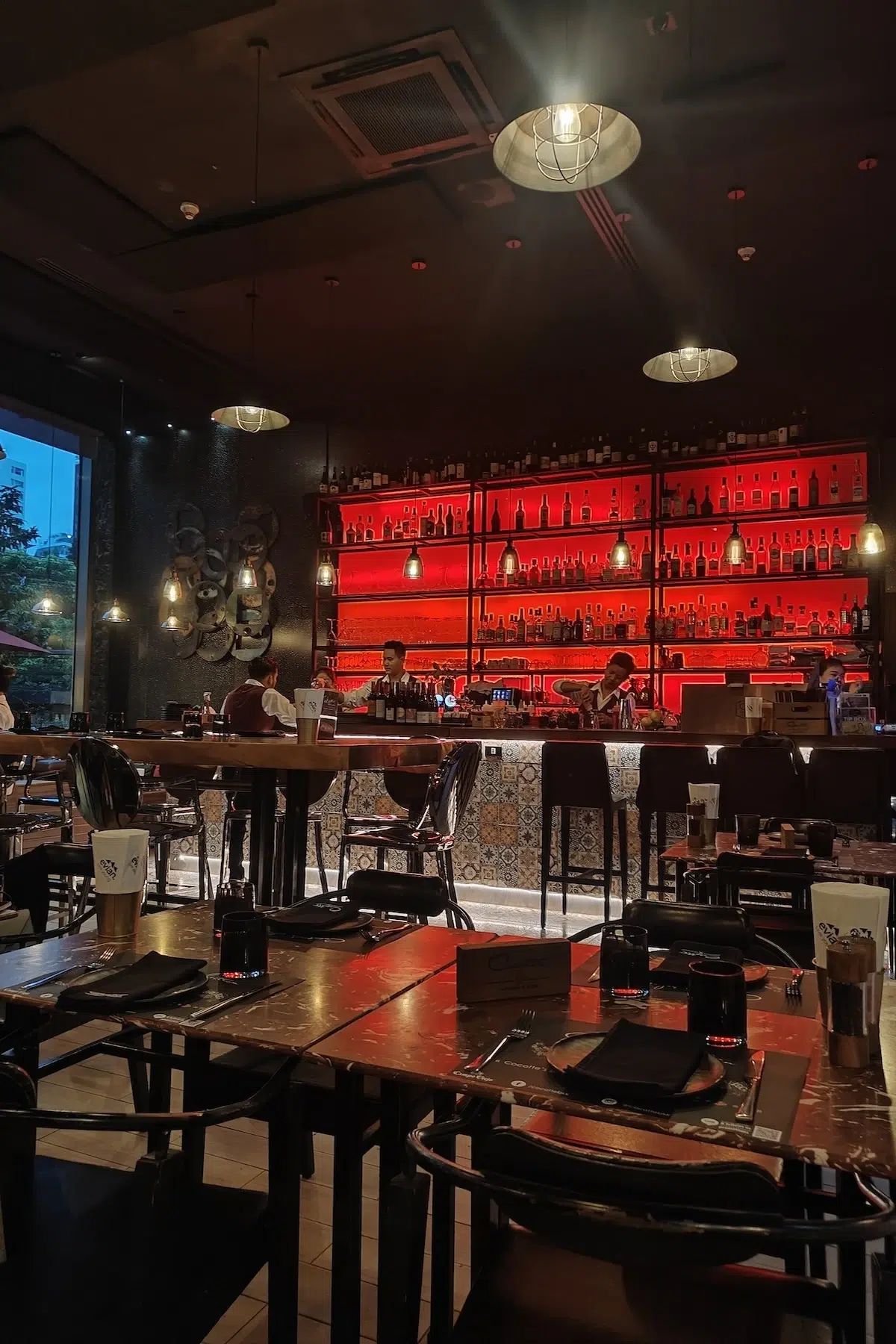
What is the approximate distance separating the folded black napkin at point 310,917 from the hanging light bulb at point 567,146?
9.46ft

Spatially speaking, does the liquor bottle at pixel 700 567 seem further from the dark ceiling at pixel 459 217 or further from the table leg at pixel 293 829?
the table leg at pixel 293 829

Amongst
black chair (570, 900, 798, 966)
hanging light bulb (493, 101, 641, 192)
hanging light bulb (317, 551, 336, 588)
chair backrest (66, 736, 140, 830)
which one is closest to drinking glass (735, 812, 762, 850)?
black chair (570, 900, 798, 966)

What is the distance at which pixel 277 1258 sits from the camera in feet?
4.05

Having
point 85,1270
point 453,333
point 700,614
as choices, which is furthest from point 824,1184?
point 453,333

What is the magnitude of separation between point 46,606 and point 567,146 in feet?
22.3

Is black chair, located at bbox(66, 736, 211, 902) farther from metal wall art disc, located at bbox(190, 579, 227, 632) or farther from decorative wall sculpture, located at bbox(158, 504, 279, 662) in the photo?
→ metal wall art disc, located at bbox(190, 579, 227, 632)

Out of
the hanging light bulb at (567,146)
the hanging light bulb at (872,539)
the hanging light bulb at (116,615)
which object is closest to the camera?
the hanging light bulb at (567,146)

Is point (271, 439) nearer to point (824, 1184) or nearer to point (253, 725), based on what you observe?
point (253, 725)

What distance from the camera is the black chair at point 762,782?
430cm

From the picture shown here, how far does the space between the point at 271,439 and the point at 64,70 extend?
490 centimetres

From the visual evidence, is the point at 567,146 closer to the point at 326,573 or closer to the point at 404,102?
the point at 404,102

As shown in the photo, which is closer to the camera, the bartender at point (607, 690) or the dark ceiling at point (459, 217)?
the dark ceiling at point (459, 217)

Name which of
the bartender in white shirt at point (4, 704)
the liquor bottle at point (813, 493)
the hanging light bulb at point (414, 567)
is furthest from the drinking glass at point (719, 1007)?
the hanging light bulb at point (414, 567)

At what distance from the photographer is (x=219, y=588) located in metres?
8.84
